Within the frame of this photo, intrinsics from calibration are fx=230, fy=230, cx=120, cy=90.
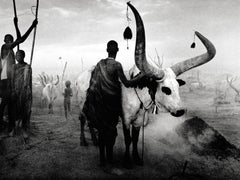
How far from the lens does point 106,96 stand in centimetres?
378

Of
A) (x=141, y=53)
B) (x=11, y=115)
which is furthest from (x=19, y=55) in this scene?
(x=141, y=53)

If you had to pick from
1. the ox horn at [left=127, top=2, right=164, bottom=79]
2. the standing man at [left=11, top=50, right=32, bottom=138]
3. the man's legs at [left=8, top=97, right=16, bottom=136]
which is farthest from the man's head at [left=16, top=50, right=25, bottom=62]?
the ox horn at [left=127, top=2, right=164, bottom=79]

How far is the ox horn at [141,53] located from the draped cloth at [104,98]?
514mm

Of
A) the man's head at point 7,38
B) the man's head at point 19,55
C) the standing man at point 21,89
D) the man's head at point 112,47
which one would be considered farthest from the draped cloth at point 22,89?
the man's head at point 112,47

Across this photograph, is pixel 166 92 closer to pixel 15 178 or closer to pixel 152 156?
pixel 152 156

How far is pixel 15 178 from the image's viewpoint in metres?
3.62

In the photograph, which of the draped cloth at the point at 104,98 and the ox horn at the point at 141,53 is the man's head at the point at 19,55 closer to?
the draped cloth at the point at 104,98

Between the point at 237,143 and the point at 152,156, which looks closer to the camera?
the point at 152,156

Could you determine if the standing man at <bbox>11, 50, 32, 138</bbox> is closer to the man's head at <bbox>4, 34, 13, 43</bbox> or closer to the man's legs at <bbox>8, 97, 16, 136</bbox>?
the man's legs at <bbox>8, 97, 16, 136</bbox>

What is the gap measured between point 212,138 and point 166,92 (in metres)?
2.71

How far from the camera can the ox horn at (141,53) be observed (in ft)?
10.3

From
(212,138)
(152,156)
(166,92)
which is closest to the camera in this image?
(166,92)

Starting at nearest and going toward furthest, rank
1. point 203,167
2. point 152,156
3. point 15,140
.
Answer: point 203,167
point 152,156
point 15,140

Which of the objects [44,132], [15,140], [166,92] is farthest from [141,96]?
[44,132]
